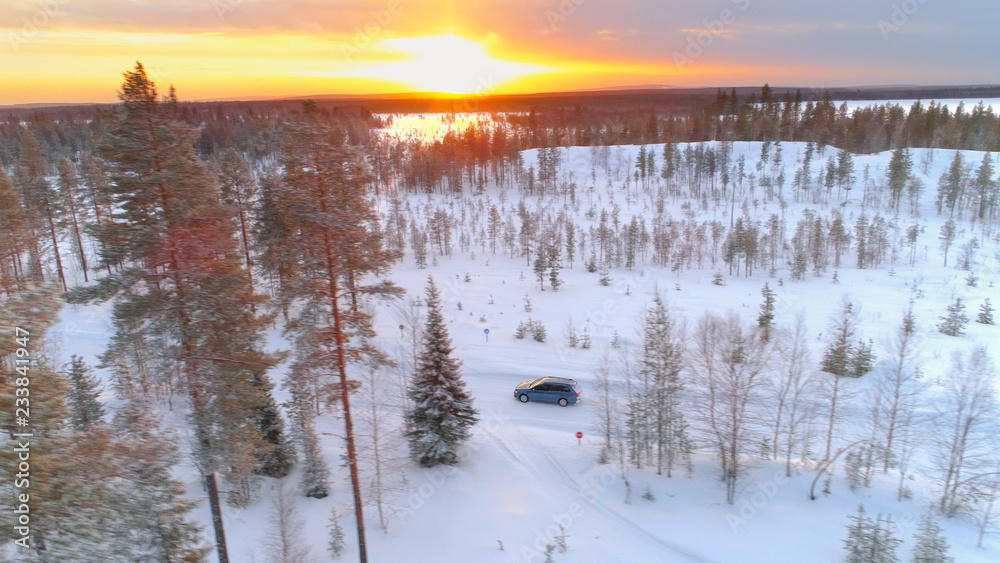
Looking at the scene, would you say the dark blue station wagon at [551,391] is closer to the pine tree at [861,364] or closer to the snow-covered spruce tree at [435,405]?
the snow-covered spruce tree at [435,405]

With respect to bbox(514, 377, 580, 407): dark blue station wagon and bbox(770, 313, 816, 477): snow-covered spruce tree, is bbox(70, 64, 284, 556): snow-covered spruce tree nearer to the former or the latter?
bbox(514, 377, 580, 407): dark blue station wagon

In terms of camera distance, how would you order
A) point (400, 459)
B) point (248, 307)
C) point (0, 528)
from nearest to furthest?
point (0, 528), point (248, 307), point (400, 459)

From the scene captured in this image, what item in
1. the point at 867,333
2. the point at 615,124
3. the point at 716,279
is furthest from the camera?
the point at 615,124

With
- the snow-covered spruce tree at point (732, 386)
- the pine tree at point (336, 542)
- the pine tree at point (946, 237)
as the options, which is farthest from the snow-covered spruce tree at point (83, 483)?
the pine tree at point (946, 237)

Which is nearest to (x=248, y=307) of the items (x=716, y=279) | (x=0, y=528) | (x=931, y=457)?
(x=0, y=528)

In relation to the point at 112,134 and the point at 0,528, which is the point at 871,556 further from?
the point at 112,134

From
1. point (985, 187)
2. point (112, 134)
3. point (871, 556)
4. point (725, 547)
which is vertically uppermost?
point (112, 134)
